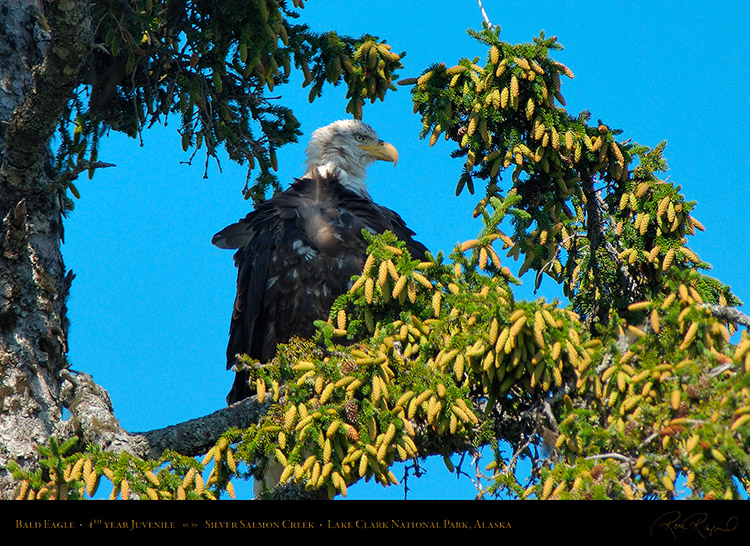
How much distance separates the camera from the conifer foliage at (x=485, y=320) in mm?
2875

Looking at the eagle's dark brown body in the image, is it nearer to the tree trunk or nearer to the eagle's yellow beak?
the eagle's yellow beak

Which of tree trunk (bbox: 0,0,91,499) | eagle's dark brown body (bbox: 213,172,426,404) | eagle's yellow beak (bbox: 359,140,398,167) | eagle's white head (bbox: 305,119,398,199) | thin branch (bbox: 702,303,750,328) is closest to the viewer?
thin branch (bbox: 702,303,750,328)

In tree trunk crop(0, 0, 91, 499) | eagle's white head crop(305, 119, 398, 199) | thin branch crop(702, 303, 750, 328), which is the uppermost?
eagle's white head crop(305, 119, 398, 199)

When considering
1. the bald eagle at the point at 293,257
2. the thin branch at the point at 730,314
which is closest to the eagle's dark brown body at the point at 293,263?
the bald eagle at the point at 293,257

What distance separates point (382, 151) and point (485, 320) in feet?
14.0

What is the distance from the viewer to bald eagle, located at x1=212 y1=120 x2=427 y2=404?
19.5ft

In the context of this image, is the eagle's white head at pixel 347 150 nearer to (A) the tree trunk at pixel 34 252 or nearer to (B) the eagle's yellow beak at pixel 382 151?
(B) the eagle's yellow beak at pixel 382 151

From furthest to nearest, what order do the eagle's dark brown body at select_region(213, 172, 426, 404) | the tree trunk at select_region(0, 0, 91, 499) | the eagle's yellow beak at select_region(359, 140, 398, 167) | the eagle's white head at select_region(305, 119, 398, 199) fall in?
the eagle's yellow beak at select_region(359, 140, 398, 167) → the eagle's white head at select_region(305, 119, 398, 199) → the eagle's dark brown body at select_region(213, 172, 426, 404) → the tree trunk at select_region(0, 0, 91, 499)

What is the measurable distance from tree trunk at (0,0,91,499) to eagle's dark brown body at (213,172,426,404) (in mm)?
1660

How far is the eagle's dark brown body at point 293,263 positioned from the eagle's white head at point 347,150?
0.87 m

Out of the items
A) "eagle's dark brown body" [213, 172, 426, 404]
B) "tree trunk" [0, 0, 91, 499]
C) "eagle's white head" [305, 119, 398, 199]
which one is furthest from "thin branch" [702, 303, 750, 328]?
"eagle's white head" [305, 119, 398, 199]

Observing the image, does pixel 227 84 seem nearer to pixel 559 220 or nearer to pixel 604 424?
pixel 559 220

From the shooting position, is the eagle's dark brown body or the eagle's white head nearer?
the eagle's dark brown body
